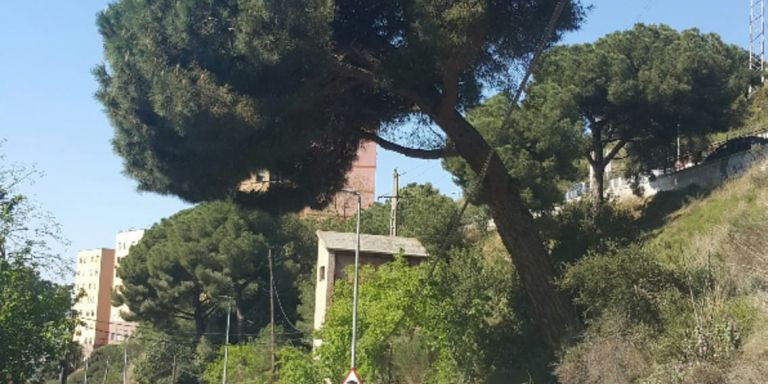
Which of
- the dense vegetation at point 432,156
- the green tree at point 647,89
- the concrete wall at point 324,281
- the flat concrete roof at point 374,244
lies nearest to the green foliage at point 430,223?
the flat concrete roof at point 374,244

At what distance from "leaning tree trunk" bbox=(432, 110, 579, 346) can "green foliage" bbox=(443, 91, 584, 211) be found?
14.6 m

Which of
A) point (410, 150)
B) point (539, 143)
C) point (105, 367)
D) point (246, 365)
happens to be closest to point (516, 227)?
point (410, 150)

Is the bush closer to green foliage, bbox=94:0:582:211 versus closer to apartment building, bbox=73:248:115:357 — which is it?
green foliage, bbox=94:0:582:211

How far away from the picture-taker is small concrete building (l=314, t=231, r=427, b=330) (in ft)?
127

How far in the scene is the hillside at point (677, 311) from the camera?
15375mm

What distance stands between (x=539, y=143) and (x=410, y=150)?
15.9m

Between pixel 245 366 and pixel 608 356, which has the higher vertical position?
pixel 608 356

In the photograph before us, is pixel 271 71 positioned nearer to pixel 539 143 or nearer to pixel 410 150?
pixel 410 150

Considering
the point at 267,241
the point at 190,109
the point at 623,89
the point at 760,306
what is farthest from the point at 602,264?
the point at 267,241

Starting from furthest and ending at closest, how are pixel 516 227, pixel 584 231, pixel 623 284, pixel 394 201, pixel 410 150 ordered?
pixel 394 201 < pixel 584 231 < pixel 410 150 < pixel 623 284 < pixel 516 227

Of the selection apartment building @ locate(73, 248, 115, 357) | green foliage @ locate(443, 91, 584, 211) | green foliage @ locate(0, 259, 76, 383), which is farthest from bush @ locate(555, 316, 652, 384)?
apartment building @ locate(73, 248, 115, 357)

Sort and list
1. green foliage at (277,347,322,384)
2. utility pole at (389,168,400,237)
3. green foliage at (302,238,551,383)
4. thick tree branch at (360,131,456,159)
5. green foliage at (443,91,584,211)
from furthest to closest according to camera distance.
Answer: utility pole at (389,168,400,237), green foliage at (443,91,584,211), green foliage at (277,347,322,384), green foliage at (302,238,551,383), thick tree branch at (360,131,456,159)

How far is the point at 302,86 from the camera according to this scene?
17750mm

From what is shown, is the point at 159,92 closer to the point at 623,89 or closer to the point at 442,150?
the point at 442,150
